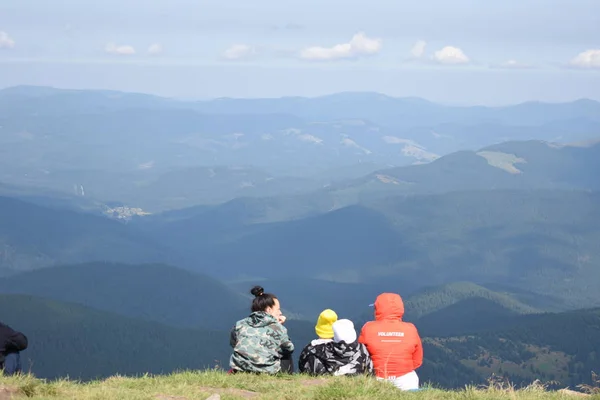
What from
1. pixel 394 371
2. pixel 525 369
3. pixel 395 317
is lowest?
pixel 525 369

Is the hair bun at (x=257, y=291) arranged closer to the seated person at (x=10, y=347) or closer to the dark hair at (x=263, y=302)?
the dark hair at (x=263, y=302)

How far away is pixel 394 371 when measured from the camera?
16.5 metres

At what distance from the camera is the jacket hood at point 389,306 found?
53.5 ft

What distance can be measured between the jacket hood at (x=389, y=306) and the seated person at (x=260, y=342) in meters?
2.14

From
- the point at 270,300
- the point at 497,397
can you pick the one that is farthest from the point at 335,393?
the point at 270,300

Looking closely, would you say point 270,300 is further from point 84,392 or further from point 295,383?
point 84,392

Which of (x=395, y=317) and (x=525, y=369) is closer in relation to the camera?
(x=395, y=317)

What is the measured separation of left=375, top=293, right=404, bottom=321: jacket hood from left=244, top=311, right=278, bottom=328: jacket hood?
2.41 metres

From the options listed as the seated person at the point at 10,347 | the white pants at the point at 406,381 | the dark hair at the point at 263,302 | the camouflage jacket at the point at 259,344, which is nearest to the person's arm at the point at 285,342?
the camouflage jacket at the point at 259,344

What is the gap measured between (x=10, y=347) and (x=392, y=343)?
9.01m

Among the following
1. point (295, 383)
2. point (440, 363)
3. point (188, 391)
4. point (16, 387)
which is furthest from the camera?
point (440, 363)

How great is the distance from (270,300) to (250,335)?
0.92 meters

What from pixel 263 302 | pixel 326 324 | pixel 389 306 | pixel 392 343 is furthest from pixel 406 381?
pixel 263 302

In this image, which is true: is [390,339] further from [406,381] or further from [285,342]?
[285,342]
